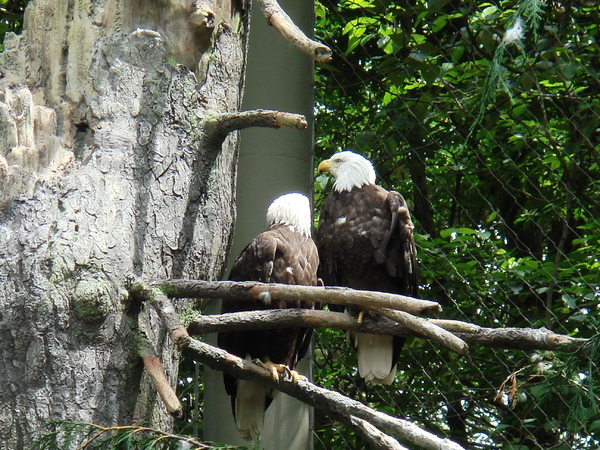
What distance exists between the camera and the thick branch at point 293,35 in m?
1.62

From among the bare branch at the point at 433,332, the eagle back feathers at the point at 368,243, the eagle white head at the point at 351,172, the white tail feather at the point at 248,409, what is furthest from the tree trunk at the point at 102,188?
the eagle white head at the point at 351,172

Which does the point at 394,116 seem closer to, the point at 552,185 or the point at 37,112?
the point at 552,185

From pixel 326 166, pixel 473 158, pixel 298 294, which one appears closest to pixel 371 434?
pixel 298 294

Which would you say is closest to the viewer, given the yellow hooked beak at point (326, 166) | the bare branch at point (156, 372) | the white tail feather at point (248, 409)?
the bare branch at point (156, 372)

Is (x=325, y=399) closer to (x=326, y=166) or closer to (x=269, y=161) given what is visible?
(x=269, y=161)

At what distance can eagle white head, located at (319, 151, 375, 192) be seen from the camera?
346cm

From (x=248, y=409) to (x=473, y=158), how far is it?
5.52ft

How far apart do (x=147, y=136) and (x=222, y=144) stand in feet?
0.81

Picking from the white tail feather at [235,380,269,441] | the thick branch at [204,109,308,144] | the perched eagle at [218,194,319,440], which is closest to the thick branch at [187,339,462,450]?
the thick branch at [204,109,308,144]

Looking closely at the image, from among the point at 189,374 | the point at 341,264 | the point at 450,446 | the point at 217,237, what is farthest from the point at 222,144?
the point at 189,374

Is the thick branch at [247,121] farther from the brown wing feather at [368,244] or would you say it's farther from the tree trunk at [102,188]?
the brown wing feather at [368,244]

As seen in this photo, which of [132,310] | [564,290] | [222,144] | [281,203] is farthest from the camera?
[564,290]

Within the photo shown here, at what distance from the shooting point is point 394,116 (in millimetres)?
3672

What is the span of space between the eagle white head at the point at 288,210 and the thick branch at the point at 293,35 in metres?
1.21
